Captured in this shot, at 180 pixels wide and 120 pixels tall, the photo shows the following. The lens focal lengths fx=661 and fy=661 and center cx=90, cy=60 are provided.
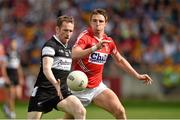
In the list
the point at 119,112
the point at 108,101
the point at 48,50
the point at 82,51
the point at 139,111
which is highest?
the point at 48,50

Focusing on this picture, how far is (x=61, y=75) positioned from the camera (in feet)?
32.5

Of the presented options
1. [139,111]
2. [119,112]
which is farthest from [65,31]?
[139,111]

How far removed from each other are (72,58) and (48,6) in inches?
668

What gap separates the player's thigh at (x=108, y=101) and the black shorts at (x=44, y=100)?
43.8 inches

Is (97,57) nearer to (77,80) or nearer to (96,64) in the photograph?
(96,64)

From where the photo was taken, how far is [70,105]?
9.59m

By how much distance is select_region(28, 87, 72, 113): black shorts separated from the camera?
384 inches

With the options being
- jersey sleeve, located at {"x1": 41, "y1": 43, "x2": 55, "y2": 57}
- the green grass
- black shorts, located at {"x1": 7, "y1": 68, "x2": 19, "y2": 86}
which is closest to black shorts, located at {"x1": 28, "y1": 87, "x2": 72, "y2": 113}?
jersey sleeve, located at {"x1": 41, "y1": 43, "x2": 55, "y2": 57}

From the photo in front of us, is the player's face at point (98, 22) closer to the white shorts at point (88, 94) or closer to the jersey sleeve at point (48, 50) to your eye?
the white shorts at point (88, 94)

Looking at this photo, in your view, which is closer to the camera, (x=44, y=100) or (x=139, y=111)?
(x=44, y=100)

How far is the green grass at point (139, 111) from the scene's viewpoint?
1708cm

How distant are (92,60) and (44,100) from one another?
1.39 m

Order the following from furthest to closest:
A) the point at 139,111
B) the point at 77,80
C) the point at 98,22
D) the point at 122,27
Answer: the point at 122,27 < the point at 139,111 < the point at 98,22 < the point at 77,80

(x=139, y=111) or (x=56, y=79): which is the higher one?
(x=56, y=79)
